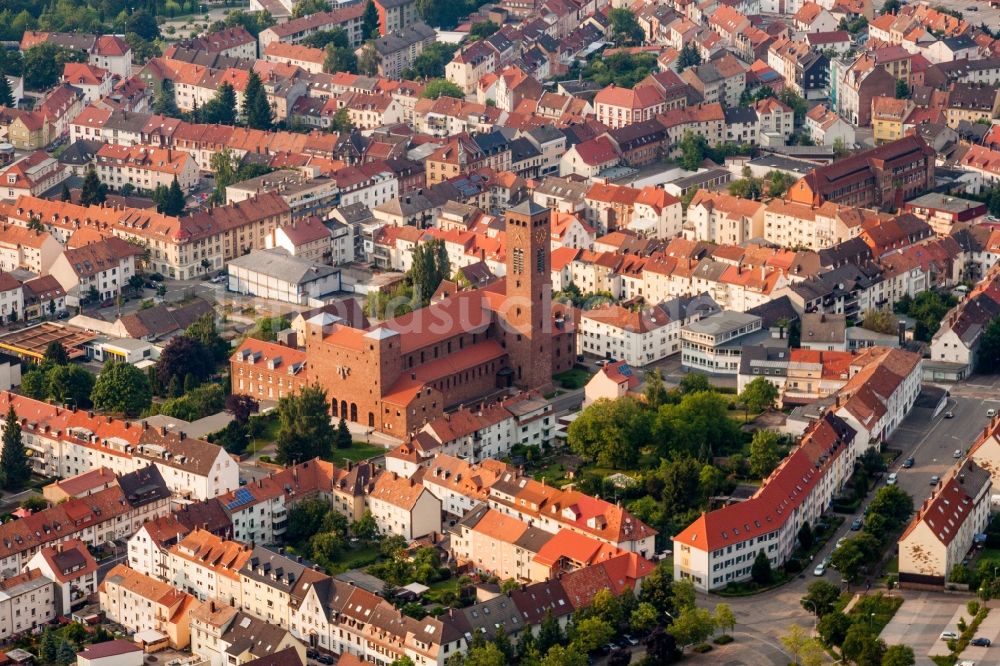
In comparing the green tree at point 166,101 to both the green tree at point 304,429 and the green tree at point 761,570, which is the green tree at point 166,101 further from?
the green tree at point 761,570

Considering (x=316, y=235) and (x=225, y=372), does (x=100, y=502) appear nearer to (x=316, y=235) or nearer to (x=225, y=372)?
(x=225, y=372)

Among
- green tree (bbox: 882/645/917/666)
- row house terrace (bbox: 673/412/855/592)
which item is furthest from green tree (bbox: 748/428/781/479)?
green tree (bbox: 882/645/917/666)

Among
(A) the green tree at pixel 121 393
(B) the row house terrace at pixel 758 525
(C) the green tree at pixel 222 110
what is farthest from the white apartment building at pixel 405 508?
(C) the green tree at pixel 222 110

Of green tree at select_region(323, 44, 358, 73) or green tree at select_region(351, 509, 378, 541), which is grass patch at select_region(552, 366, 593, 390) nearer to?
green tree at select_region(351, 509, 378, 541)

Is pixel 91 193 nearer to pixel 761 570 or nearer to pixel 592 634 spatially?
pixel 761 570

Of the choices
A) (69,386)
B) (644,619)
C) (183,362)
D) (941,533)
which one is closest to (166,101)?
(183,362)

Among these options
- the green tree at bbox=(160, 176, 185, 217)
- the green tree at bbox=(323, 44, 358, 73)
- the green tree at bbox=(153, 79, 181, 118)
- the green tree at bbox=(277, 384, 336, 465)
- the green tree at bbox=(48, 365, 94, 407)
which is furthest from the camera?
the green tree at bbox=(323, 44, 358, 73)
